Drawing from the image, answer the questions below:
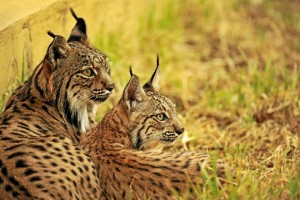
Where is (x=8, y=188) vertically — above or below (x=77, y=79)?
below

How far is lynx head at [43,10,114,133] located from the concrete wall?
0.57 m

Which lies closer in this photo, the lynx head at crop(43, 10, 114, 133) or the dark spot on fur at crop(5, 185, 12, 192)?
the dark spot on fur at crop(5, 185, 12, 192)

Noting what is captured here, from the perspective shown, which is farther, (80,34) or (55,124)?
(80,34)

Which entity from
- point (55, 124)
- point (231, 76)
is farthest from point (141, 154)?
point (231, 76)

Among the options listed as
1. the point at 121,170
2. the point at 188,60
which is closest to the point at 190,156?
the point at 121,170

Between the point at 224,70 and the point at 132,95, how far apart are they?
3.80 m

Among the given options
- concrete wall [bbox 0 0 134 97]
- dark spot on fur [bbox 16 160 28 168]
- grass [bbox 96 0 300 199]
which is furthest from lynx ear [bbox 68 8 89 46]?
dark spot on fur [bbox 16 160 28 168]

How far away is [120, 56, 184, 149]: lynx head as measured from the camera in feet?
23.1

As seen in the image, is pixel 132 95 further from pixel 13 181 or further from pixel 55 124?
pixel 13 181

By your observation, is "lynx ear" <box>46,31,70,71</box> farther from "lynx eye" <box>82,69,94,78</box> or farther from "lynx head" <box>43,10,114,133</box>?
"lynx eye" <box>82,69,94,78</box>

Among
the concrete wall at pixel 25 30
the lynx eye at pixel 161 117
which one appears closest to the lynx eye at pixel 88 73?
the lynx eye at pixel 161 117

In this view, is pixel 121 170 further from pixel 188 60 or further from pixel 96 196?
pixel 188 60

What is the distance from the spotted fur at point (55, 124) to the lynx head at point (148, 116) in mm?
286

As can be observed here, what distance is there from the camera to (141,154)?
632 centimetres
